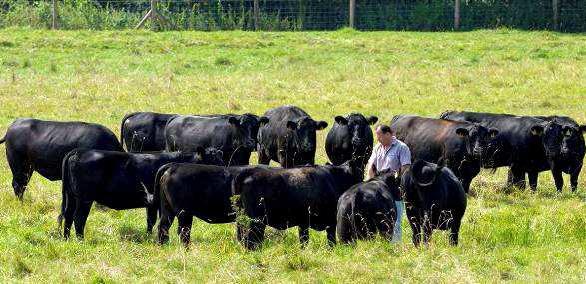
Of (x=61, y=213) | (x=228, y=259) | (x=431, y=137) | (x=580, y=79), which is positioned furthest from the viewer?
(x=580, y=79)

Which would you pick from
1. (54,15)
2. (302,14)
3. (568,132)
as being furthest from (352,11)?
(568,132)

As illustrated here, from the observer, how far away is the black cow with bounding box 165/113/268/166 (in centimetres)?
1708

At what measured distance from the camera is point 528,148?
18.0m

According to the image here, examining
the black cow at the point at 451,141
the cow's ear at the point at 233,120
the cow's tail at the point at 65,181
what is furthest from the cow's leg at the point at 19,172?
the black cow at the point at 451,141

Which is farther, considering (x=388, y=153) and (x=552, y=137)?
(x=552, y=137)

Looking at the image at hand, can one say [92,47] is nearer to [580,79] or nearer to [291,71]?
[291,71]

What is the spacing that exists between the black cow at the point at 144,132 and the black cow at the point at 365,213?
663cm

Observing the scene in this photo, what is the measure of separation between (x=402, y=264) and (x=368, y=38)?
22952 mm

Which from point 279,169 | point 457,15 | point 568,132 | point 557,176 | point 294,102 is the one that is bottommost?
point 557,176

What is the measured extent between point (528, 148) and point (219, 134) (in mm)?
4884

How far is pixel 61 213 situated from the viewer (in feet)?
45.5

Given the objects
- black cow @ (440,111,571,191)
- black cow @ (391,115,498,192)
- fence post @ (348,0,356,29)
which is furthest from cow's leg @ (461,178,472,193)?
fence post @ (348,0,356,29)

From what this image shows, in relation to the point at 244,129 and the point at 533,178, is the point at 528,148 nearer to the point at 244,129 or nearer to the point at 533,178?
the point at 533,178

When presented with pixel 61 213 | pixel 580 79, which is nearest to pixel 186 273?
pixel 61 213
